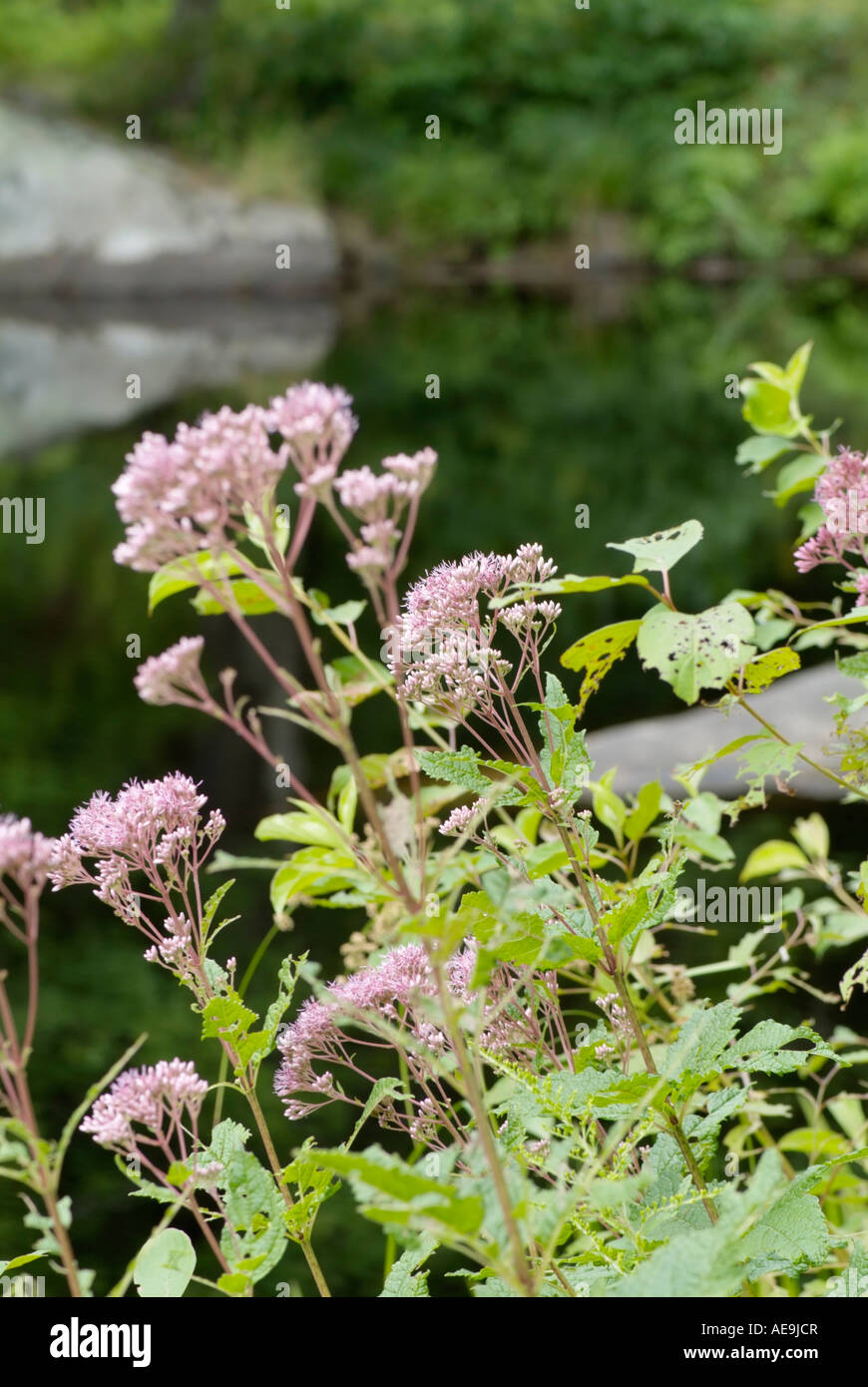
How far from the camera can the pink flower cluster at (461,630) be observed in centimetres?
87

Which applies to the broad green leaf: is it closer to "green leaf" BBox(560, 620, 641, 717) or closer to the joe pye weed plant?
the joe pye weed plant

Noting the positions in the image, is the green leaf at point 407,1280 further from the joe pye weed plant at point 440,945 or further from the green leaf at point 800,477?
the green leaf at point 800,477

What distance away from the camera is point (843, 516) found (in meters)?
1.05

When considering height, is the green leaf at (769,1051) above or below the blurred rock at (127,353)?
below

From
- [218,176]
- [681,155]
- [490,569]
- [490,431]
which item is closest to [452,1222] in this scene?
[490,569]

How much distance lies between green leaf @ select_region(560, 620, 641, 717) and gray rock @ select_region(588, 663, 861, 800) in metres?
2.22

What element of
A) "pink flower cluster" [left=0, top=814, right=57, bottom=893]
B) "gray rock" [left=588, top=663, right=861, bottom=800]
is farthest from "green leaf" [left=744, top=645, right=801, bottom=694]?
"gray rock" [left=588, top=663, right=861, bottom=800]

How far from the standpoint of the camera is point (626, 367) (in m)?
11.0

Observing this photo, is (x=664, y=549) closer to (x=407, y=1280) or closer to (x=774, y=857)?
(x=407, y=1280)

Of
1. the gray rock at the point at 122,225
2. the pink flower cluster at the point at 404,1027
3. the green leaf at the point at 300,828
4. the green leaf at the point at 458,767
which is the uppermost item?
the gray rock at the point at 122,225

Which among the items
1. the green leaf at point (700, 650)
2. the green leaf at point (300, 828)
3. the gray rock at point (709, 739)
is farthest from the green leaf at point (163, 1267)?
the gray rock at point (709, 739)

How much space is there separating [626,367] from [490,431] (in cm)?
257

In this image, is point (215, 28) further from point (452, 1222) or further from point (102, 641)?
point (452, 1222)

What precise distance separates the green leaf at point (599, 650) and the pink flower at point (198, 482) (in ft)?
1.41
